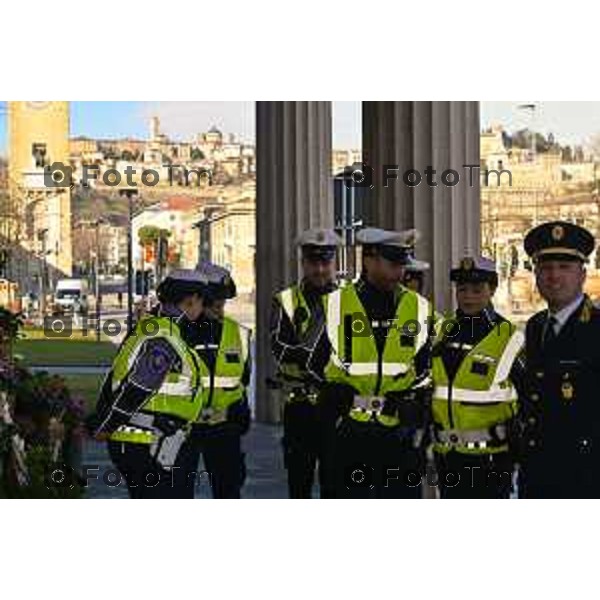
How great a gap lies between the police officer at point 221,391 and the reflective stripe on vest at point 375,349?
591 mm

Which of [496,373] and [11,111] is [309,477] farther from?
[11,111]

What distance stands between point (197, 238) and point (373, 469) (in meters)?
1.75

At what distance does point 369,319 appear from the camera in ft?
30.4

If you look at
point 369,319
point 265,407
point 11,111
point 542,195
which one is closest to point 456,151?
point 542,195

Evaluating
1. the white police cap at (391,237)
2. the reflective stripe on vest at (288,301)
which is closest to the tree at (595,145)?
the white police cap at (391,237)

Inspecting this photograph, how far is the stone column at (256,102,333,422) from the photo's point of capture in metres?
9.75

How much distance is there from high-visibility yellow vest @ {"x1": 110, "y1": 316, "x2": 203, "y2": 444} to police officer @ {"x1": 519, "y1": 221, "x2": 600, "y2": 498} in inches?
75.8

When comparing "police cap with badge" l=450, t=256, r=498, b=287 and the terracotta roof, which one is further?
the terracotta roof

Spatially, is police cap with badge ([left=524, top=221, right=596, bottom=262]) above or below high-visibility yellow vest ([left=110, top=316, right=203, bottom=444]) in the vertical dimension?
above

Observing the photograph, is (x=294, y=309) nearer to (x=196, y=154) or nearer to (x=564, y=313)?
(x=196, y=154)

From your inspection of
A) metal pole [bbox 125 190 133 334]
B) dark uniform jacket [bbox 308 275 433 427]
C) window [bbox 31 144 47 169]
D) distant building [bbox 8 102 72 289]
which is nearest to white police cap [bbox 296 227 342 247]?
dark uniform jacket [bbox 308 275 433 427]

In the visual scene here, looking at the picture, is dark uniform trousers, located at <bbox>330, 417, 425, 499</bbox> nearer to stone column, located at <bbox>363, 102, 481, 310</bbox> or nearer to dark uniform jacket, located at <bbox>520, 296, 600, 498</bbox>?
dark uniform jacket, located at <bbox>520, 296, 600, 498</bbox>

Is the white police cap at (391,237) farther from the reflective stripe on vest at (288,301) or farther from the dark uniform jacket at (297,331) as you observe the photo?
the reflective stripe on vest at (288,301)

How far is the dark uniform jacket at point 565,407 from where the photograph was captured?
29.6 feet
